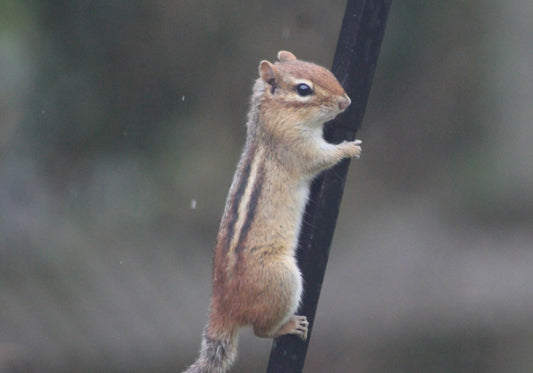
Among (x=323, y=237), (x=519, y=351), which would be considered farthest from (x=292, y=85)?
(x=519, y=351)

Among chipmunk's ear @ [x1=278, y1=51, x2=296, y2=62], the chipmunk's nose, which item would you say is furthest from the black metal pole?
chipmunk's ear @ [x1=278, y1=51, x2=296, y2=62]

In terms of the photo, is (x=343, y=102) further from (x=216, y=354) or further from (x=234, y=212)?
(x=216, y=354)

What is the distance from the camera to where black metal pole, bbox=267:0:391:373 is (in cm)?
179

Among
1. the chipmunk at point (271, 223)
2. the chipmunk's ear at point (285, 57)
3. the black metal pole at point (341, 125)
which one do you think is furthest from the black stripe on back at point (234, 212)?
the chipmunk's ear at point (285, 57)

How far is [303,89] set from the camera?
93.2 inches

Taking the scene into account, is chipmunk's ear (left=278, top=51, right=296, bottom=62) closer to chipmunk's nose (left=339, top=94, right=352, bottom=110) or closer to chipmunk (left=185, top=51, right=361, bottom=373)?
chipmunk (left=185, top=51, right=361, bottom=373)

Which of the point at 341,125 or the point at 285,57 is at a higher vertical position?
the point at 285,57

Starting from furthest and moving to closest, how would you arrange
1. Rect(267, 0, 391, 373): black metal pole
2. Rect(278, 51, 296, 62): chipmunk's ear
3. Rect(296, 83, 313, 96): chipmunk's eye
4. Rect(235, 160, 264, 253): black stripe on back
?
1. Rect(278, 51, 296, 62): chipmunk's ear
2. Rect(296, 83, 313, 96): chipmunk's eye
3. Rect(235, 160, 264, 253): black stripe on back
4. Rect(267, 0, 391, 373): black metal pole

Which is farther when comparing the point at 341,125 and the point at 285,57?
the point at 285,57

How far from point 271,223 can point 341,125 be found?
0.37 metres

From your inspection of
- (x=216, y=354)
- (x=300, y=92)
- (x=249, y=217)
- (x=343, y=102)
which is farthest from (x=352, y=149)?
(x=216, y=354)

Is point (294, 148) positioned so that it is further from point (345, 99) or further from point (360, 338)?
point (360, 338)

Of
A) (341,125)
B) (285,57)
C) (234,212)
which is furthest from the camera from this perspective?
(285,57)

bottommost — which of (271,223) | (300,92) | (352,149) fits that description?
(271,223)
